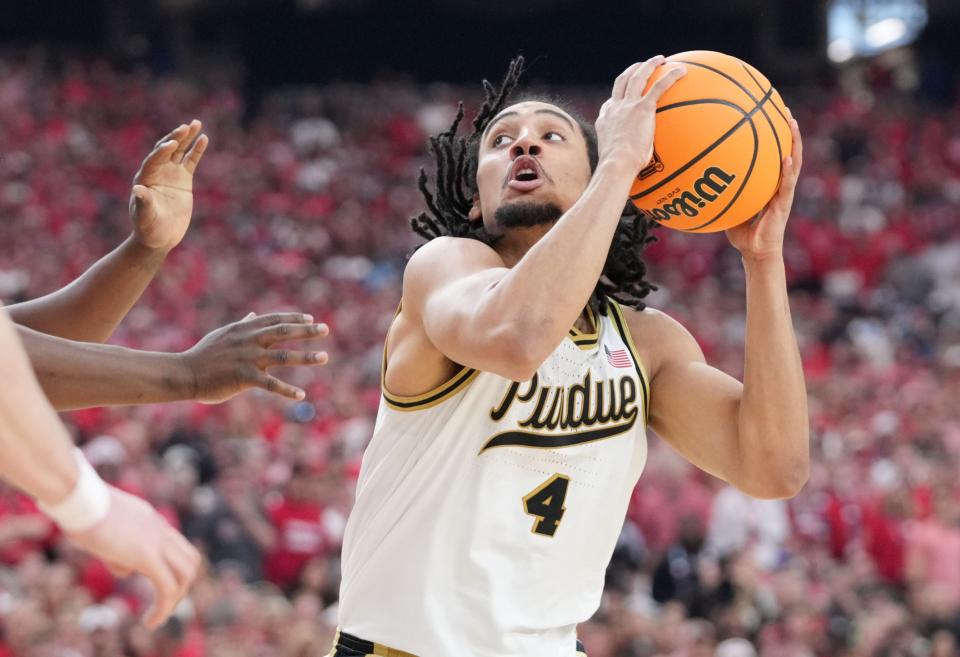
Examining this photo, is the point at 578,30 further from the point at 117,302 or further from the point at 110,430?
the point at 117,302

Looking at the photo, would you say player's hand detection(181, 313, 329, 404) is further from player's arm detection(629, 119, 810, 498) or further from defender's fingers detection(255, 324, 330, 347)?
player's arm detection(629, 119, 810, 498)

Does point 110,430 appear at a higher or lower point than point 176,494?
higher

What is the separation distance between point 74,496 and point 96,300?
180 cm

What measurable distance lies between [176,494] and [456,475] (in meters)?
5.70

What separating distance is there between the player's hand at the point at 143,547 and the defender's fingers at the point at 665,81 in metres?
1.69

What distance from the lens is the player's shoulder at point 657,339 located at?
154 inches

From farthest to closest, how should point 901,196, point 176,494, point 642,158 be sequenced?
point 901,196
point 176,494
point 642,158

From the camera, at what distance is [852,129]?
20.4 metres

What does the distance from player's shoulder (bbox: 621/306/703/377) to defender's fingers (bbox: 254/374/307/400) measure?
3.20ft

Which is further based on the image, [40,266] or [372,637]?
[40,266]

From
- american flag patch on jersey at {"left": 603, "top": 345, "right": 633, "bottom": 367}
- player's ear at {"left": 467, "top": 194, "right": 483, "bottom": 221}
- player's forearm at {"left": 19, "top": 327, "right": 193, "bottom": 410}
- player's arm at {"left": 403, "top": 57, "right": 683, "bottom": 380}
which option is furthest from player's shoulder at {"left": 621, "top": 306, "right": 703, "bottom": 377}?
player's forearm at {"left": 19, "top": 327, "right": 193, "bottom": 410}

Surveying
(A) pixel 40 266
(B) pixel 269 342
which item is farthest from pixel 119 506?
(A) pixel 40 266

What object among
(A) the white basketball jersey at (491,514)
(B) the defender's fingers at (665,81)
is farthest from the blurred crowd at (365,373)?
(B) the defender's fingers at (665,81)

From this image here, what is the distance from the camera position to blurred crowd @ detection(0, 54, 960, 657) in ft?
26.4
